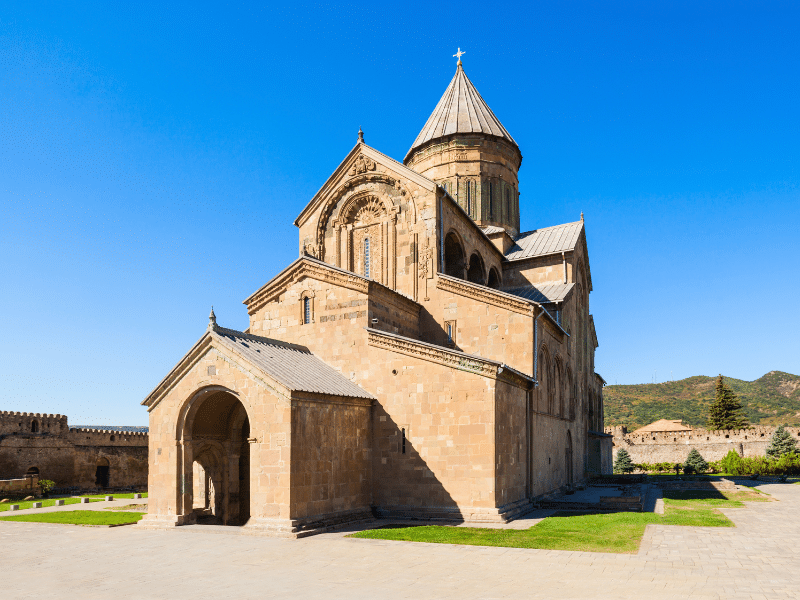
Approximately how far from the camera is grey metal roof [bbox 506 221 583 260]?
2777 cm

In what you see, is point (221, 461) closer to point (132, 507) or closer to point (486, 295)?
point (132, 507)

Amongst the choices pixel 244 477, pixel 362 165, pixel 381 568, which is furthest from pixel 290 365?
pixel 362 165

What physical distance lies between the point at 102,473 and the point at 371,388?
75.6 ft

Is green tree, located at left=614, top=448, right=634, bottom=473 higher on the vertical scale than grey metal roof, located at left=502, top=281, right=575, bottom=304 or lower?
lower

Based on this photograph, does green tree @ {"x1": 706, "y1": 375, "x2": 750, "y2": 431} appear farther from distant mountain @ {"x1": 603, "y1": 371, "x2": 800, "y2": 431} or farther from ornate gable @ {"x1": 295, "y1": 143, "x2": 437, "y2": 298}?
ornate gable @ {"x1": 295, "y1": 143, "x2": 437, "y2": 298}

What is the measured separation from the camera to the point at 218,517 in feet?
58.7

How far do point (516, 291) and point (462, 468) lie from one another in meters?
12.2

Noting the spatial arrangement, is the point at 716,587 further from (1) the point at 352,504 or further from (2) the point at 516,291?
(2) the point at 516,291

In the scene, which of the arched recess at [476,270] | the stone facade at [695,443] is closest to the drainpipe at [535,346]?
the arched recess at [476,270]

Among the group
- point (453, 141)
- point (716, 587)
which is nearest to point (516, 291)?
point (453, 141)

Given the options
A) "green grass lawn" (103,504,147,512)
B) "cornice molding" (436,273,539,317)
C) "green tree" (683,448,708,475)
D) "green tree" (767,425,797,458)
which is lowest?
"green tree" (683,448,708,475)

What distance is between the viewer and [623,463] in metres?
46.5

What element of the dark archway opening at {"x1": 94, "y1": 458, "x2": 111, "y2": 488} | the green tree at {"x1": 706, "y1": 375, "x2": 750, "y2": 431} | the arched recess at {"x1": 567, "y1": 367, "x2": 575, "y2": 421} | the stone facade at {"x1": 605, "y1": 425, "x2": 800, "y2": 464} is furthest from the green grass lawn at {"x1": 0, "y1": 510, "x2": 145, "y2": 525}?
the green tree at {"x1": 706, "y1": 375, "x2": 750, "y2": 431}

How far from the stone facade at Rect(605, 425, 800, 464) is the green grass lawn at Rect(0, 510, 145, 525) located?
128 feet
